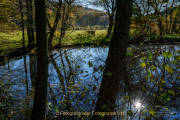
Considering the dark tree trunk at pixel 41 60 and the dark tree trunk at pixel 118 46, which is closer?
the dark tree trunk at pixel 41 60

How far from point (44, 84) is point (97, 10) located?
20785mm

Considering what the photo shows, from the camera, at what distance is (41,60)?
2635 millimetres

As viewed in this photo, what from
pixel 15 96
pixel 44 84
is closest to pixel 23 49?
pixel 15 96

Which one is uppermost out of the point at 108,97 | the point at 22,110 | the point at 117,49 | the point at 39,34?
the point at 39,34

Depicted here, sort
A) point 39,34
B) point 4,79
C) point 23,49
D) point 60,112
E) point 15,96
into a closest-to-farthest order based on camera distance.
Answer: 1. point 39,34
2. point 60,112
3. point 15,96
4. point 4,79
5. point 23,49

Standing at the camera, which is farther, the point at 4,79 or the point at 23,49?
the point at 23,49

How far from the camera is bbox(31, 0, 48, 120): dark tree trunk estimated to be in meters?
2.51

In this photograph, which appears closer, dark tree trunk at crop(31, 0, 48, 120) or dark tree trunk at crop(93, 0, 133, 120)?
dark tree trunk at crop(31, 0, 48, 120)

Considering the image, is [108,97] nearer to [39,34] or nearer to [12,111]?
[39,34]

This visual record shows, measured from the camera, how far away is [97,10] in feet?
71.7

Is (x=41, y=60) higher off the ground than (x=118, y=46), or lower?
lower

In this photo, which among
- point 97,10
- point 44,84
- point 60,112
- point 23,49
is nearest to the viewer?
point 44,84

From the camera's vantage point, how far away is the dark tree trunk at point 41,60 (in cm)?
251

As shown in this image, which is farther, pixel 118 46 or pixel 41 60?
pixel 118 46
